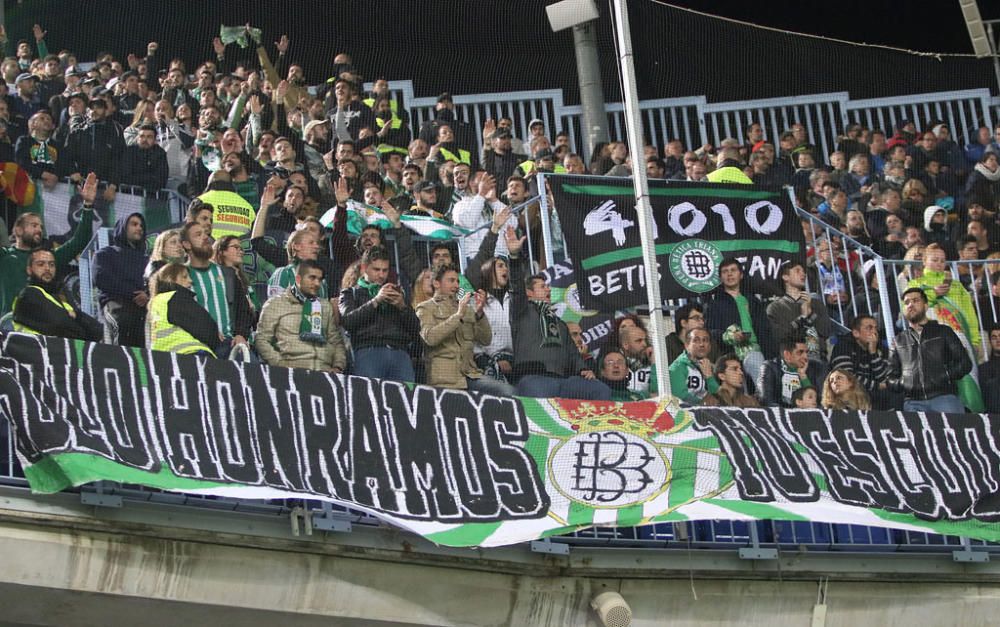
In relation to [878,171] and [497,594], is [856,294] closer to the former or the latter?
[878,171]

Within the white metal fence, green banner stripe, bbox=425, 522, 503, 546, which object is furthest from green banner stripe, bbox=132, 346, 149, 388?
the white metal fence

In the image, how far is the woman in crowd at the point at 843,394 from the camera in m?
11.1

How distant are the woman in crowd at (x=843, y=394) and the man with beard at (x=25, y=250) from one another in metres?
4.93

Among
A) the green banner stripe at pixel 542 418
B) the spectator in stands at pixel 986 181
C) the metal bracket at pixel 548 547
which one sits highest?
the spectator in stands at pixel 986 181

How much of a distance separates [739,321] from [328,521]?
338cm

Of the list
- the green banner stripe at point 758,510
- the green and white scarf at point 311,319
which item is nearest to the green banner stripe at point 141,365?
the green and white scarf at point 311,319

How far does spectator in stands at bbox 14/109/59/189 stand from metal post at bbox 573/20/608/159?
4.30 meters

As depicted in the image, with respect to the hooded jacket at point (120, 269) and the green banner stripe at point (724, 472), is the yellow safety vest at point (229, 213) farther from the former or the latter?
the green banner stripe at point (724, 472)

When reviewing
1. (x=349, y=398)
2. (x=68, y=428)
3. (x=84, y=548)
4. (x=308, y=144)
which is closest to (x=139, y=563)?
(x=84, y=548)

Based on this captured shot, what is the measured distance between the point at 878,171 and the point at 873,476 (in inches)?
184

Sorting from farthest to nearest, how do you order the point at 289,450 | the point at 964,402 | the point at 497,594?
the point at 964,402 < the point at 497,594 < the point at 289,450

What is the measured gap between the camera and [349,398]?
32.4 feet

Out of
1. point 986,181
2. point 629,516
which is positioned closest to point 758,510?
point 629,516

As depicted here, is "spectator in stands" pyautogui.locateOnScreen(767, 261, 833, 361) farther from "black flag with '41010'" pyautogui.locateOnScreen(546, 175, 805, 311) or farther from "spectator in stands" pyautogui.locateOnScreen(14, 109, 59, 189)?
"spectator in stands" pyautogui.locateOnScreen(14, 109, 59, 189)
